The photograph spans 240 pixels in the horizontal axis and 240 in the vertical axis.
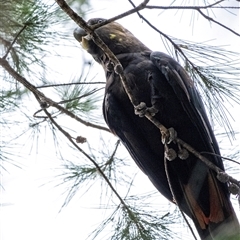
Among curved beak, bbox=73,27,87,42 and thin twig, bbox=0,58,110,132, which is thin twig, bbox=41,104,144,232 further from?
curved beak, bbox=73,27,87,42

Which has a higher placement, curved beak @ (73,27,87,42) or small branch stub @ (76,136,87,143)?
curved beak @ (73,27,87,42)

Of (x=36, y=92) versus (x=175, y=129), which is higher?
(x=36, y=92)

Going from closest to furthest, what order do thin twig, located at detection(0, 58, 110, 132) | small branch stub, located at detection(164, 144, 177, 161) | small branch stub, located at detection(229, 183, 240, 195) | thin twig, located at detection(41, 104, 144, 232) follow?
small branch stub, located at detection(229, 183, 240, 195)
small branch stub, located at detection(164, 144, 177, 161)
thin twig, located at detection(0, 58, 110, 132)
thin twig, located at detection(41, 104, 144, 232)

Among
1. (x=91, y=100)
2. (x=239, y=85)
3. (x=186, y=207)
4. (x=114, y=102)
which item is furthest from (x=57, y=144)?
(x=239, y=85)

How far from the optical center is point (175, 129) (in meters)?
2.48

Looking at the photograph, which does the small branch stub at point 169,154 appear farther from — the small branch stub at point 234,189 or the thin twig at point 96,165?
the thin twig at point 96,165

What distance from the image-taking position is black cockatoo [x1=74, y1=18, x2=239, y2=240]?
2.42 metres

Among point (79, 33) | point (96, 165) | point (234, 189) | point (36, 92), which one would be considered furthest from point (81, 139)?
point (234, 189)

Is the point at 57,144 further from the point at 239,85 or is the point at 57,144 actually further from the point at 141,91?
the point at 239,85

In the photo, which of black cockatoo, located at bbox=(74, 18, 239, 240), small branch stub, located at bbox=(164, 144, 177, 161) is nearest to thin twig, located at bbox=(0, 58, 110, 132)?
black cockatoo, located at bbox=(74, 18, 239, 240)

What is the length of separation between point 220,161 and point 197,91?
285 millimetres

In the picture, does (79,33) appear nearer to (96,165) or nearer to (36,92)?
(36,92)

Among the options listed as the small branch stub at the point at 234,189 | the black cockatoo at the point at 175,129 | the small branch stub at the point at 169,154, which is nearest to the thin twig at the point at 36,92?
the black cockatoo at the point at 175,129

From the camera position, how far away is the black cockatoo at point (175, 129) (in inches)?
95.3
